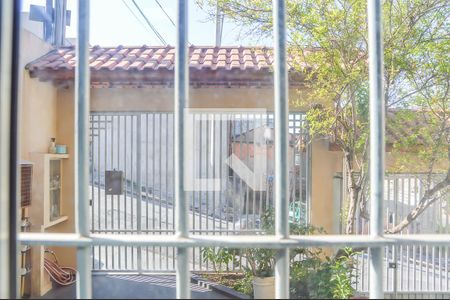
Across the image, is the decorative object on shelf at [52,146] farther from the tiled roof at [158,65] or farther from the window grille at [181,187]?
the window grille at [181,187]

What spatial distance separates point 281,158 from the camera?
110 centimetres

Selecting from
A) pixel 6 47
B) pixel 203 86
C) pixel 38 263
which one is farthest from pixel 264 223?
pixel 6 47

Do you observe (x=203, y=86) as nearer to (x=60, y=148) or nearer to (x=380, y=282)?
(x=60, y=148)

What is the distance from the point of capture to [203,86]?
7.48 feet

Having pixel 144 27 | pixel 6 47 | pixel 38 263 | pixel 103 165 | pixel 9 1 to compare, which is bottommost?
pixel 38 263

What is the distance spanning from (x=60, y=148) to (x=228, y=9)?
1.64 meters

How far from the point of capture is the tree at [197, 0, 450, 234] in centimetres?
221

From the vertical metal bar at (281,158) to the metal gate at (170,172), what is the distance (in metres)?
0.93

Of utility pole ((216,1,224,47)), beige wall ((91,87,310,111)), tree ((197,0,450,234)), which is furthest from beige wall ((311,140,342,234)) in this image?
utility pole ((216,1,224,47))

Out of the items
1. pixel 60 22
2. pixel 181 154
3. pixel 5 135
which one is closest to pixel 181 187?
pixel 181 154

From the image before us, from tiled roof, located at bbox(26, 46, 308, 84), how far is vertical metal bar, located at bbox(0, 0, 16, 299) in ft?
2.79

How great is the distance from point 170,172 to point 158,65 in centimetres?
79

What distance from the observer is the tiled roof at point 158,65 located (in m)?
2.12

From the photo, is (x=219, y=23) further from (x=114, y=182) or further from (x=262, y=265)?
(x=262, y=265)
